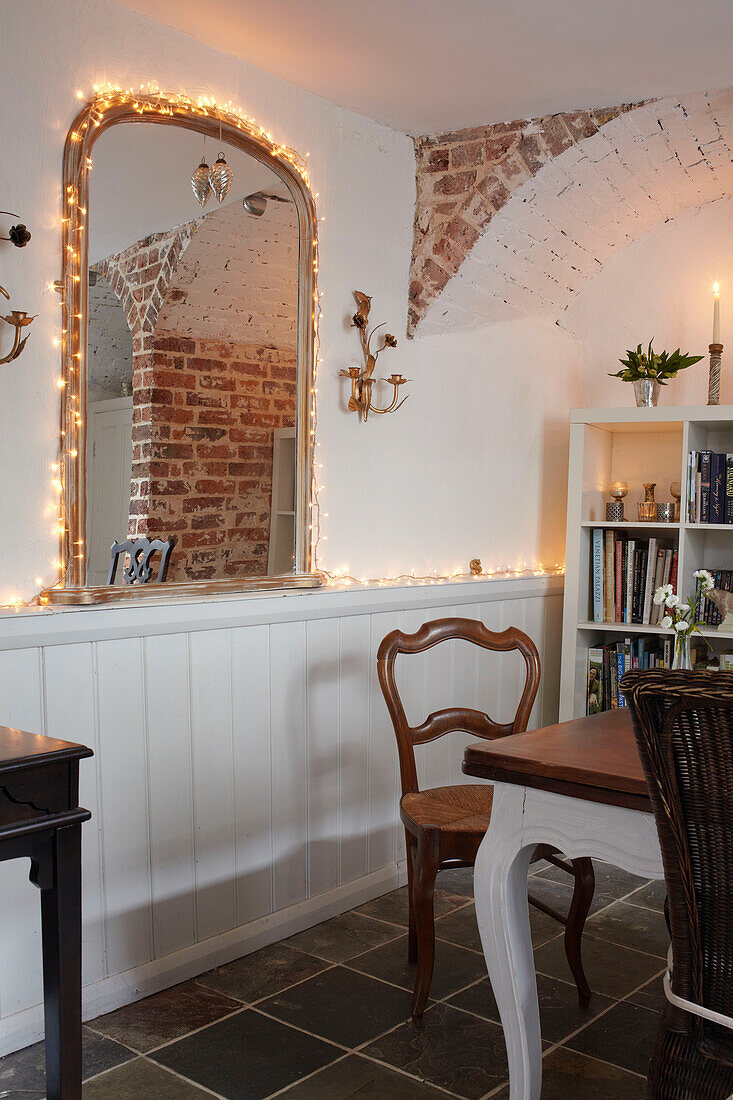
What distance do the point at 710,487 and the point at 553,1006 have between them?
1.97 meters

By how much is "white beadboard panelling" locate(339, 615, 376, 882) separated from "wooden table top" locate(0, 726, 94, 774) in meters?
1.51

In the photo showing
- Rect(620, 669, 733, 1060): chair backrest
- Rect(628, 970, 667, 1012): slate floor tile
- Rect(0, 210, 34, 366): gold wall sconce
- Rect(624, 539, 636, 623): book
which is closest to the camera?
Rect(620, 669, 733, 1060): chair backrest

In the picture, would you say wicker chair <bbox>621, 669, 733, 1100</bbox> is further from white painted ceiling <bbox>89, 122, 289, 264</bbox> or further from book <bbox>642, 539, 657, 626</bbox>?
book <bbox>642, 539, 657, 626</bbox>

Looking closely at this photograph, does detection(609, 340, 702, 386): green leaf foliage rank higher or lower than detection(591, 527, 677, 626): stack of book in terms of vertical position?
higher

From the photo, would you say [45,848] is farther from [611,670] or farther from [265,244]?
[611,670]

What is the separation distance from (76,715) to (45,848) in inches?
29.5

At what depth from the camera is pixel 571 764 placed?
184 cm

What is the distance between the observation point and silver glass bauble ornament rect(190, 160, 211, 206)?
2699 mm

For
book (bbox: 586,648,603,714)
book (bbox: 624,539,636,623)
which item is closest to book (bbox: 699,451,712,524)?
book (bbox: 624,539,636,623)

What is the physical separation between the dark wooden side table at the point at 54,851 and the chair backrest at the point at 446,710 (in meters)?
1.18

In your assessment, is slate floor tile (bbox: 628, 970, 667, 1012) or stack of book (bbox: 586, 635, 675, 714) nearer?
Answer: slate floor tile (bbox: 628, 970, 667, 1012)

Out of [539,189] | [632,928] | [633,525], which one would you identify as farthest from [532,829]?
[539,189]

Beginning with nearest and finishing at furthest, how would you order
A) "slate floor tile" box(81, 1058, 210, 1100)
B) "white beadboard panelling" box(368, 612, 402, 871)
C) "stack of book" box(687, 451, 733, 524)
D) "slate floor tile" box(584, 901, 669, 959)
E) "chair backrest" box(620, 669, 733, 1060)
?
"chair backrest" box(620, 669, 733, 1060) < "slate floor tile" box(81, 1058, 210, 1100) < "slate floor tile" box(584, 901, 669, 959) < "white beadboard panelling" box(368, 612, 402, 871) < "stack of book" box(687, 451, 733, 524)

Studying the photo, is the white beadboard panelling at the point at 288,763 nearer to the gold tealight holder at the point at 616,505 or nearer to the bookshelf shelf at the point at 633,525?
the bookshelf shelf at the point at 633,525
